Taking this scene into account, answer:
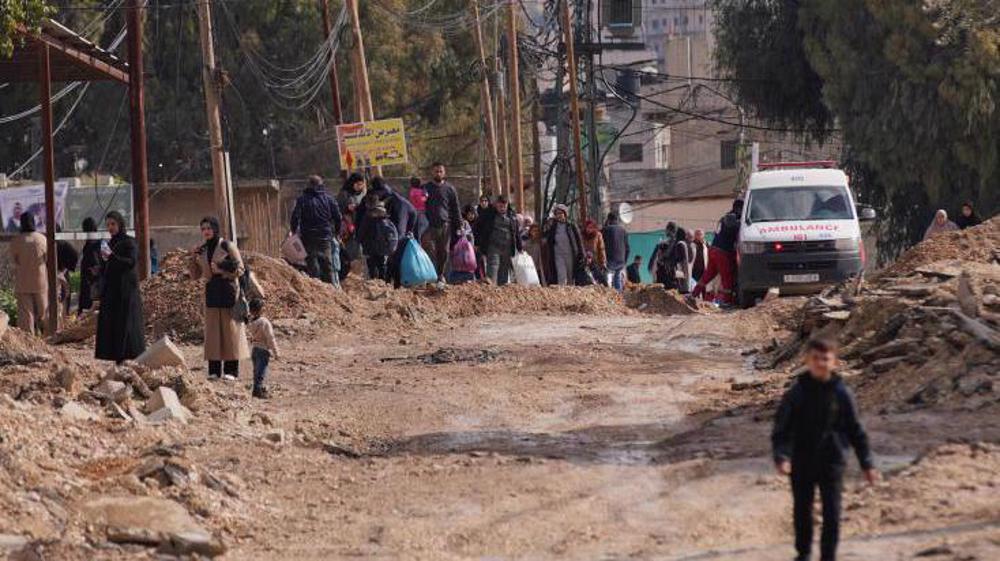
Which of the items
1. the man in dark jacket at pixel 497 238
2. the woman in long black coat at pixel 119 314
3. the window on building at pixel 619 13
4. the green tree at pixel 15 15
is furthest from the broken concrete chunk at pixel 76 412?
the window on building at pixel 619 13

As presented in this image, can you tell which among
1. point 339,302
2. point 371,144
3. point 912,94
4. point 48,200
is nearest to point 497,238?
point 371,144

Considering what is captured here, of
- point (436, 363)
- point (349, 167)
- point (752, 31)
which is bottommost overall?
point (436, 363)

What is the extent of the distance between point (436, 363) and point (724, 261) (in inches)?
449

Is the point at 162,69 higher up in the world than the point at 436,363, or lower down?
higher up

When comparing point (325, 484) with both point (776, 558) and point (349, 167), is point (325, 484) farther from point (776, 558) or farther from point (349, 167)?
point (349, 167)

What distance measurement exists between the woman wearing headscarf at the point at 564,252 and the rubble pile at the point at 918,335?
8391mm

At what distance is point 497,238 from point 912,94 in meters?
16.1

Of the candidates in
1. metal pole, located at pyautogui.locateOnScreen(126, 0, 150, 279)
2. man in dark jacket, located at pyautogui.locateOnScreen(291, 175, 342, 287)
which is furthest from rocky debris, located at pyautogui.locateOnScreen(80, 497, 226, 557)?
metal pole, located at pyautogui.locateOnScreen(126, 0, 150, 279)

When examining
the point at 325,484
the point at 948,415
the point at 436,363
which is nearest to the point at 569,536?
the point at 325,484

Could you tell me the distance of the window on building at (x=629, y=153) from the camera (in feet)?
278

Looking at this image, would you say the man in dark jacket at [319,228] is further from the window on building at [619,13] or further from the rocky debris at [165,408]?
the window on building at [619,13]

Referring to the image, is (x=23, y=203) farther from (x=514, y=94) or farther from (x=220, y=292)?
(x=220, y=292)

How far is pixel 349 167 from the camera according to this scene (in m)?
31.3

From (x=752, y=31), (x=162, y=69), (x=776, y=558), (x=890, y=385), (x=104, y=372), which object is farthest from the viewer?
(x=162, y=69)
